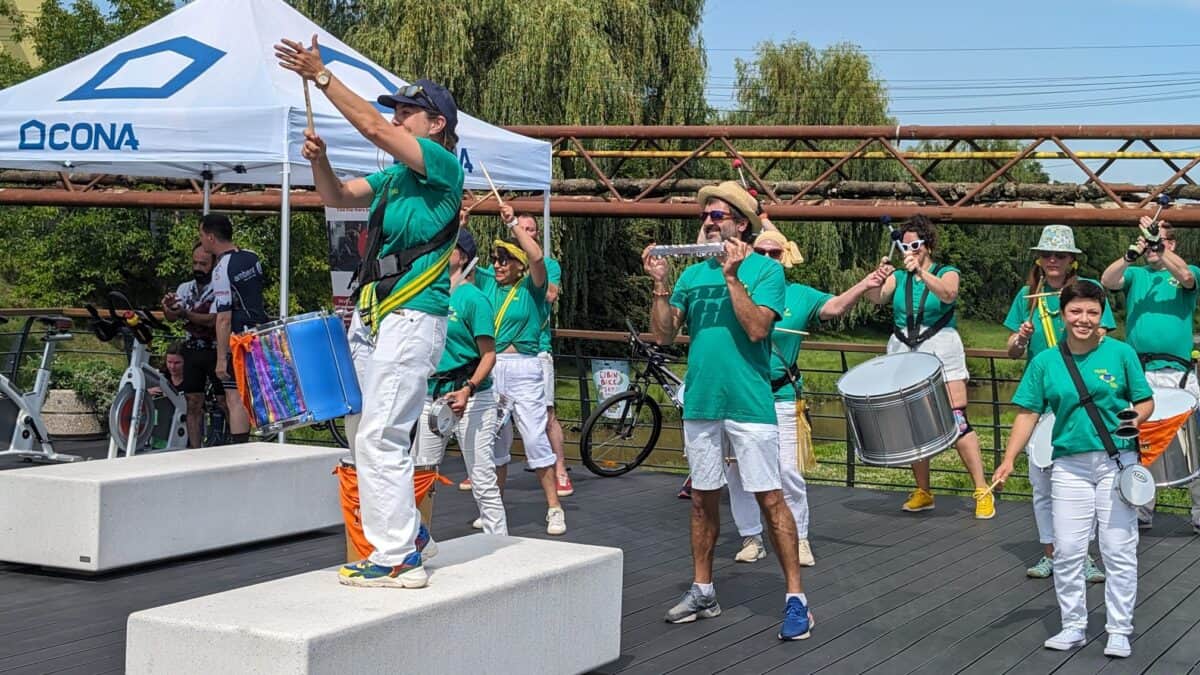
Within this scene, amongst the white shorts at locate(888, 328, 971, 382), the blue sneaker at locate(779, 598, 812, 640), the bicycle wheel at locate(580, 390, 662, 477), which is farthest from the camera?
the bicycle wheel at locate(580, 390, 662, 477)

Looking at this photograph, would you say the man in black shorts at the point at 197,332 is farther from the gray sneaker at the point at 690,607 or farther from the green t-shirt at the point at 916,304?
the green t-shirt at the point at 916,304

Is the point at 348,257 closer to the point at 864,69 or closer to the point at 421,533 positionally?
the point at 421,533

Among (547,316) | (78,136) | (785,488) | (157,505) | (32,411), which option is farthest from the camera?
(32,411)

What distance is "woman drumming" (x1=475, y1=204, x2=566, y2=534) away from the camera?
26.7ft

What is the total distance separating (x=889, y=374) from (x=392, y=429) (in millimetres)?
3800

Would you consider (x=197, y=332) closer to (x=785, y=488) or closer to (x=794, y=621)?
(x=785, y=488)

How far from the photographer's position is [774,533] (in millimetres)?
5605

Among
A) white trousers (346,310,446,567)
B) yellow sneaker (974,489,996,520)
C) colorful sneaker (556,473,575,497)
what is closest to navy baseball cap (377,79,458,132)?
white trousers (346,310,446,567)

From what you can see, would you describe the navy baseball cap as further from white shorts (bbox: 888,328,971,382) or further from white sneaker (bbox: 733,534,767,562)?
white shorts (bbox: 888,328,971,382)

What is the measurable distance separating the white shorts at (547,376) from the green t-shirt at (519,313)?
0.61 ft

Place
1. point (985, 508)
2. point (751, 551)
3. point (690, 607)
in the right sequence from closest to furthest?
point (690, 607), point (751, 551), point (985, 508)

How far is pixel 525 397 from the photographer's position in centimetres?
827

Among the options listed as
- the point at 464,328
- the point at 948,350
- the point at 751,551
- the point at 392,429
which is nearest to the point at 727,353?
the point at 464,328

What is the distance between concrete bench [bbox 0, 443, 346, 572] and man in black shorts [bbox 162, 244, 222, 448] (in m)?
1.41
